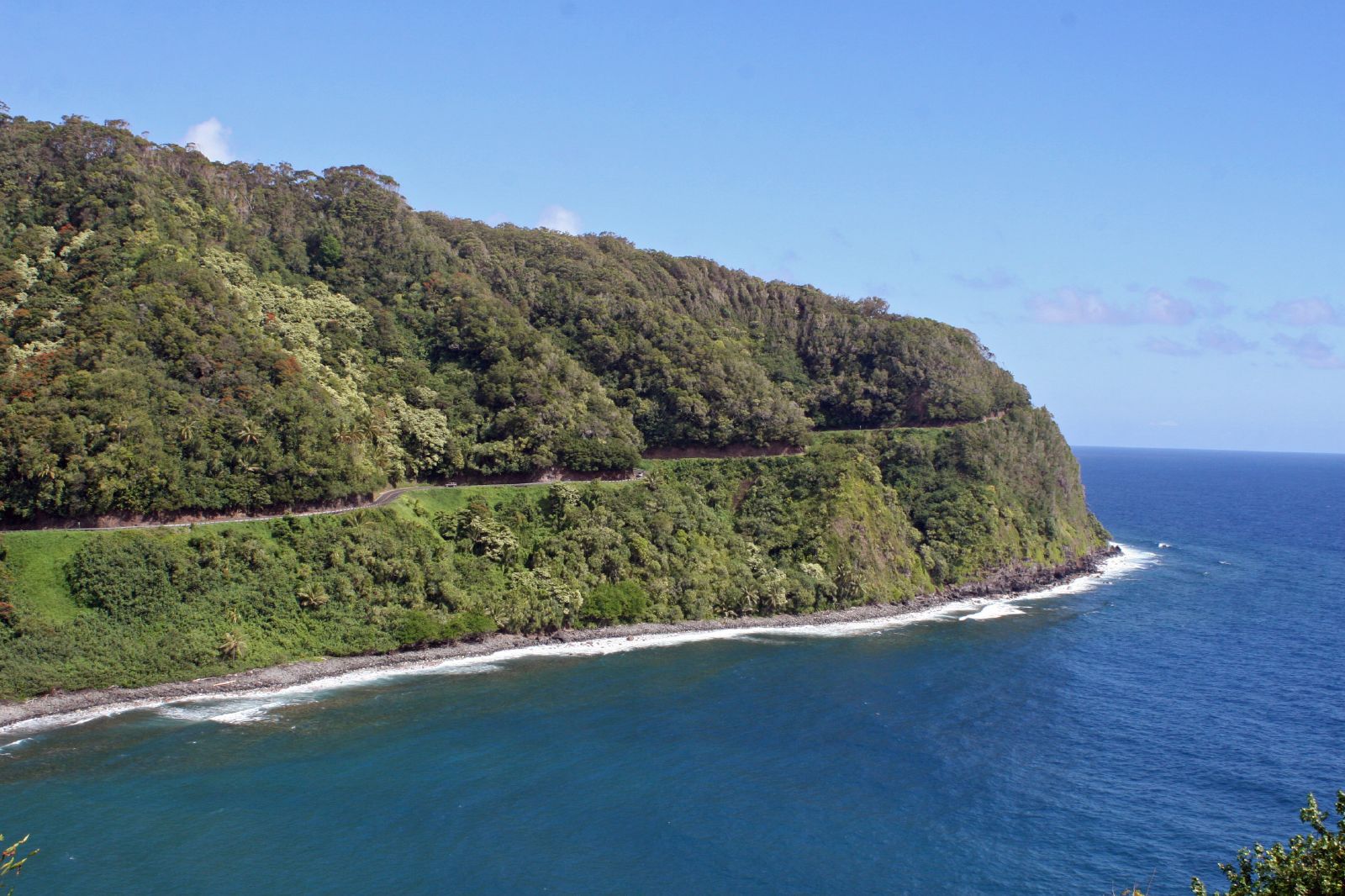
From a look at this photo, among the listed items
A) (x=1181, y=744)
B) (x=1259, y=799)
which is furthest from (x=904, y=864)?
(x=1181, y=744)

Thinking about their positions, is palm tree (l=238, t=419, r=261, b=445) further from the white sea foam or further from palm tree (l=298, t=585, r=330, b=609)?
the white sea foam

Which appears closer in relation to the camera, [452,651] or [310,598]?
[310,598]

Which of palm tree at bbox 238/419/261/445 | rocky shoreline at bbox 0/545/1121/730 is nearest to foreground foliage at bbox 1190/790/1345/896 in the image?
rocky shoreline at bbox 0/545/1121/730

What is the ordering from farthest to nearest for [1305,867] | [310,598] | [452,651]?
1. [452,651]
2. [310,598]
3. [1305,867]

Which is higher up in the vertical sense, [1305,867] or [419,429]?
[419,429]

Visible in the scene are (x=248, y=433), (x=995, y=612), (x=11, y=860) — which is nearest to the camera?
(x=11, y=860)

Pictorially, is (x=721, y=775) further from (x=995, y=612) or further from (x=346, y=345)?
(x=346, y=345)

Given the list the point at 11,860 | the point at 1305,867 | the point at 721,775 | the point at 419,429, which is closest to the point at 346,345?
the point at 419,429
